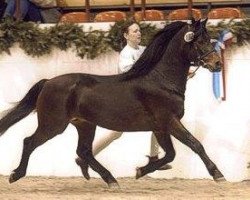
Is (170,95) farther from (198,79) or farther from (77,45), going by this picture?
(77,45)

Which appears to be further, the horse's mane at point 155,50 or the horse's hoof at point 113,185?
the horse's hoof at point 113,185

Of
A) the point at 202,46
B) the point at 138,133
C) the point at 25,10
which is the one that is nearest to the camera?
the point at 202,46

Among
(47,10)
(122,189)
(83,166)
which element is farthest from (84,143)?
(47,10)

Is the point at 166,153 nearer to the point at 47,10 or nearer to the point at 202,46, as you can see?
the point at 202,46

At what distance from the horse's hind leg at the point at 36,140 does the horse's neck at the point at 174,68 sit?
1.12m

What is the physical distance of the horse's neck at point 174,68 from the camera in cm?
644

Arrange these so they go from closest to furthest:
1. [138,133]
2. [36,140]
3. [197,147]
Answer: [197,147]
[36,140]
[138,133]

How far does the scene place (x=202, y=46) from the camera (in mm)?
6254

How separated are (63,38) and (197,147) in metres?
2.18

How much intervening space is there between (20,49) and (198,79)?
2063 millimetres

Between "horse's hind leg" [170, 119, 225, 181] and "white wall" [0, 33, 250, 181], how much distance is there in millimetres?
1033

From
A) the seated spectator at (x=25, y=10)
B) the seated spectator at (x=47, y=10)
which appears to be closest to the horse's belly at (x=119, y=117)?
the seated spectator at (x=25, y=10)

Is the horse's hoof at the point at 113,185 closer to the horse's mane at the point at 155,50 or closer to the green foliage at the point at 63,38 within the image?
the horse's mane at the point at 155,50

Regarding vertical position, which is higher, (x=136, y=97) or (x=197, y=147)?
(x=136, y=97)
